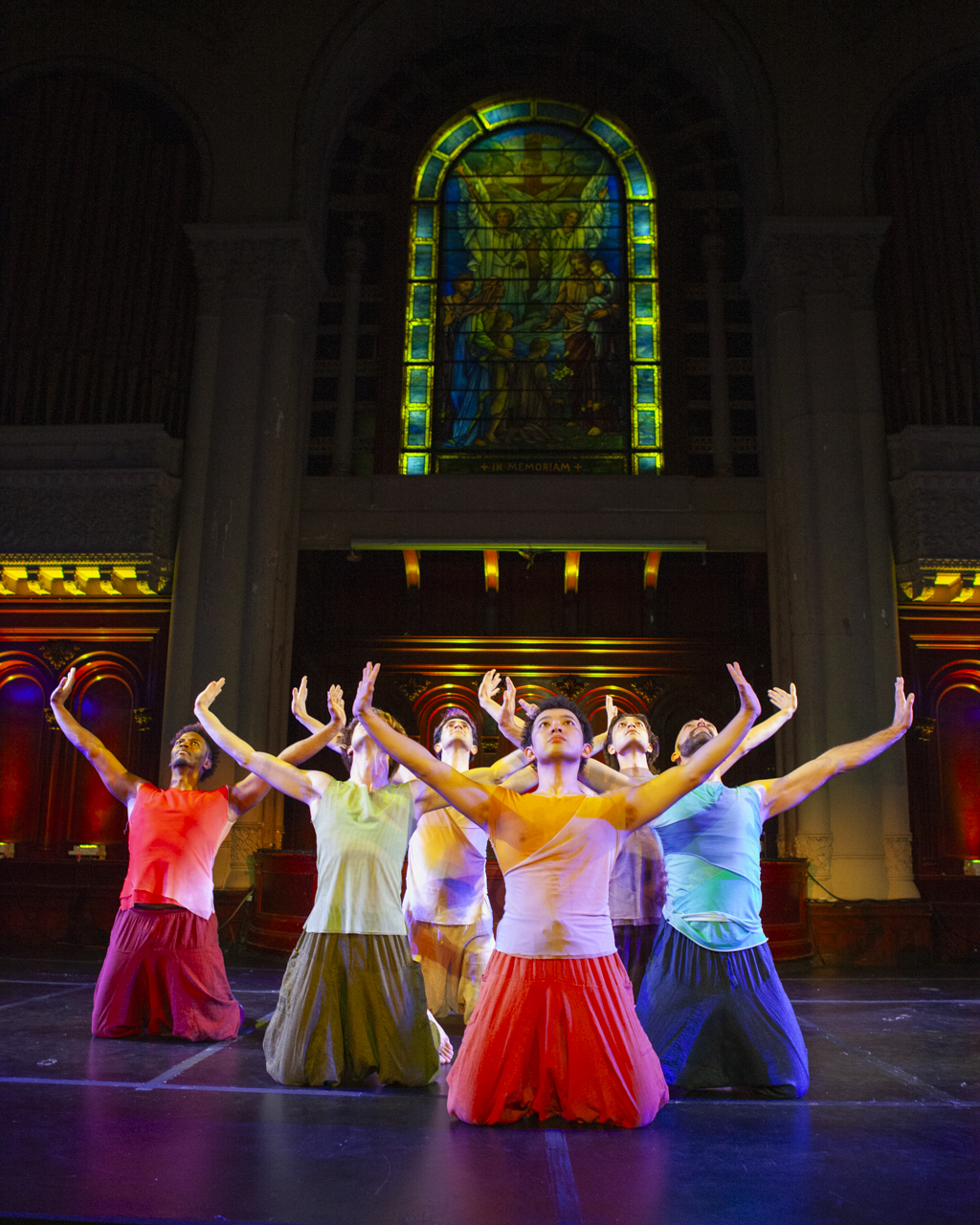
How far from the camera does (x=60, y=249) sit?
11.1 meters

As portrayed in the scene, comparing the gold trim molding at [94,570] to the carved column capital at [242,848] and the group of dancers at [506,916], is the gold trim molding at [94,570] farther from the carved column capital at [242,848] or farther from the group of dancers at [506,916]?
the group of dancers at [506,916]

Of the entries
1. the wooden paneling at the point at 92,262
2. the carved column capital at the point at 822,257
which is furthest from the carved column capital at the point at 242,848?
the carved column capital at the point at 822,257

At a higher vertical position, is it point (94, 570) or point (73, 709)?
point (94, 570)

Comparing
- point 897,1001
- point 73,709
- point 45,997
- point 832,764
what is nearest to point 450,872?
point 832,764

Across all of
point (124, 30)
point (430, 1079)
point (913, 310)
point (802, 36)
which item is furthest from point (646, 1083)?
point (124, 30)

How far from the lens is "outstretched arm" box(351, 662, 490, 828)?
3264mm

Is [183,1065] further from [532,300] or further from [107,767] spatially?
[532,300]

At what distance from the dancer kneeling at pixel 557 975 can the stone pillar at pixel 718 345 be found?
8.38 m

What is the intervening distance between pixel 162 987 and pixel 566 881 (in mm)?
2713

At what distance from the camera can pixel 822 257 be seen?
10.8 meters

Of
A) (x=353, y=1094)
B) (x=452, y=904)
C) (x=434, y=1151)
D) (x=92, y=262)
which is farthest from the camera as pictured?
(x=92, y=262)

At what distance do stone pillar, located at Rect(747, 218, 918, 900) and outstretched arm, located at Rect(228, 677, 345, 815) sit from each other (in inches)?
245

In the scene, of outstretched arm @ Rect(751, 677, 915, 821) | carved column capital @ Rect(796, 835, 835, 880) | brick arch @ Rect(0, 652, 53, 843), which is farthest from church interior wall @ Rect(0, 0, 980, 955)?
outstretched arm @ Rect(751, 677, 915, 821)

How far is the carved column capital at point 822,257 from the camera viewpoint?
10.8m
